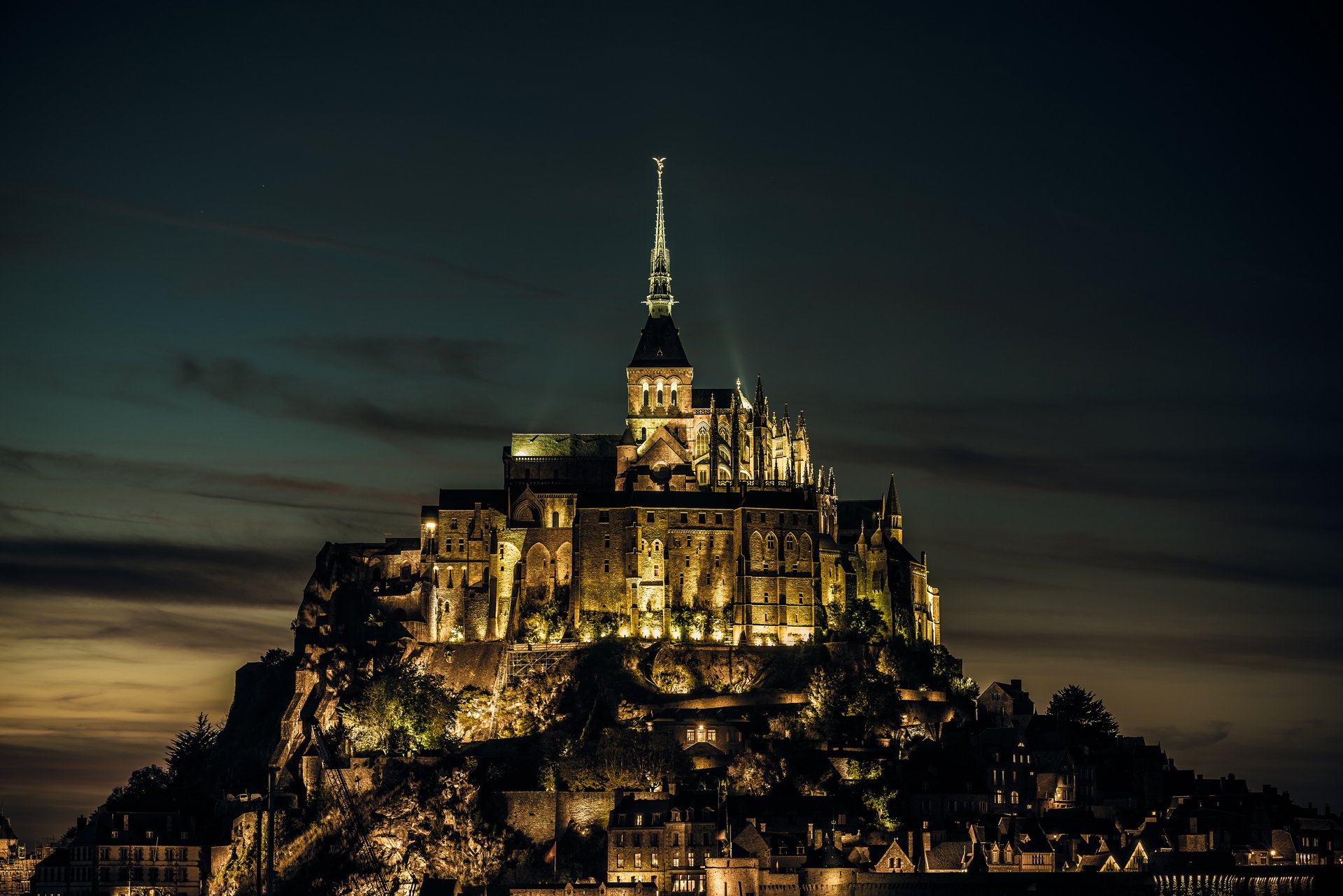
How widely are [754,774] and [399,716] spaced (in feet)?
71.3

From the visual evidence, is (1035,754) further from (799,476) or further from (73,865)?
(73,865)

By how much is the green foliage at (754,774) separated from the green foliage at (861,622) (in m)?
17.0

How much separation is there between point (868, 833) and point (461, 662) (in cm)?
3378

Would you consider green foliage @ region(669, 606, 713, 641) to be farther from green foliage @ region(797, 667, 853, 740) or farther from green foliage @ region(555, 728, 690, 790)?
green foliage @ region(555, 728, 690, 790)

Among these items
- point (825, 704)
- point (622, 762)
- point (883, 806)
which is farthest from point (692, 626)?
point (883, 806)

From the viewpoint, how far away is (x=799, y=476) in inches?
5915

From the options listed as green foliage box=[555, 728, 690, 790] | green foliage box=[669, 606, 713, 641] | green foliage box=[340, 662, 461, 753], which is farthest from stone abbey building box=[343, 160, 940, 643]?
green foliage box=[555, 728, 690, 790]

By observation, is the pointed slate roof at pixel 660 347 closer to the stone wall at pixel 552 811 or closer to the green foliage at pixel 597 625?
the green foliage at pixel 597 625

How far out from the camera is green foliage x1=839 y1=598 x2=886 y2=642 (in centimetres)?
13538

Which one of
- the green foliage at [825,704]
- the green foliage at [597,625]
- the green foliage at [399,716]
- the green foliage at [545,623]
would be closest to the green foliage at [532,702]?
the green foliage at [399,716]

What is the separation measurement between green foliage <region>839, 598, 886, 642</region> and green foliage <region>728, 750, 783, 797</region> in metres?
17.0

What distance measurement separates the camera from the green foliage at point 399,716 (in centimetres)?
12538

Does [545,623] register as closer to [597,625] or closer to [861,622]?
Answer: [597,625]

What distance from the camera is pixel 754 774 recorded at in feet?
387
